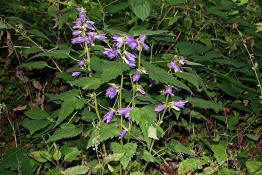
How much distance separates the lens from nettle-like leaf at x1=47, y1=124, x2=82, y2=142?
1.78 m

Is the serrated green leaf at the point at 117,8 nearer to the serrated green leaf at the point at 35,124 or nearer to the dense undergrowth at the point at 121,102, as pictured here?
the dense undergrowth at the point at 121,102

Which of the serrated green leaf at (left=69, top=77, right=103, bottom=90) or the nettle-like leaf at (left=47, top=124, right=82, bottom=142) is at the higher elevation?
the serrated green leaf at (left=69, top=77, right=103, bottom=90)

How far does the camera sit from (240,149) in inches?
110

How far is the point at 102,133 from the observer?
1609mm

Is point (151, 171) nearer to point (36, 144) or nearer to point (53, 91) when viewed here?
point (36, 144)

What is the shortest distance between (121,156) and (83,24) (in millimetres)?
829

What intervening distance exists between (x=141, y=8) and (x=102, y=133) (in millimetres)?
895

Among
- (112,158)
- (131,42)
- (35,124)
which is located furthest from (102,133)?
(35,124)

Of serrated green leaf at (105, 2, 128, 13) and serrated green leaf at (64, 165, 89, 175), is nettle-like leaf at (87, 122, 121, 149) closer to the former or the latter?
serrated green leaf at (64, 165, 89, 175)

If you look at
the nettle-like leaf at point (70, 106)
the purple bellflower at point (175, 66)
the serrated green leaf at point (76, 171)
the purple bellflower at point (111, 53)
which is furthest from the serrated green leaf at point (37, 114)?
the purple bellflower at point (175, 66)

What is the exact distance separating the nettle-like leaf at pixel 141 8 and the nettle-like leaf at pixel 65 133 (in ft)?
2.79

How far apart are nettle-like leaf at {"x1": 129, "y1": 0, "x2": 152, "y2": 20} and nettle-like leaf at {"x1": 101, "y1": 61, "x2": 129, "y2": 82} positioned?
62cm

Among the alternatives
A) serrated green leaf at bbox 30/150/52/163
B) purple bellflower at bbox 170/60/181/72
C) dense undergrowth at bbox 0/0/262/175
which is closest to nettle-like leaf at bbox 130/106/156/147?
dense undergrowth at bbox 0/0/262/175

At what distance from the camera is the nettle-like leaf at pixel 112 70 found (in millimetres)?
1377
